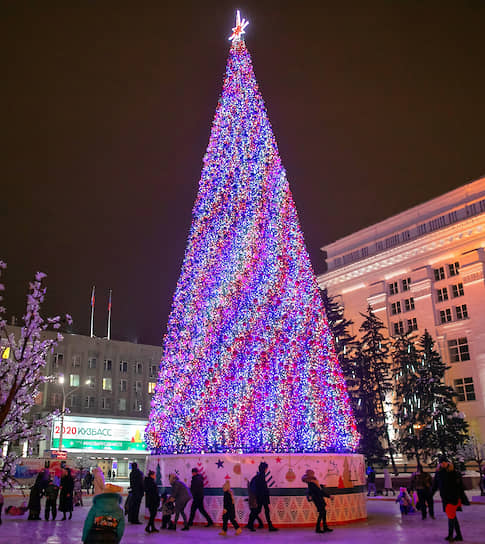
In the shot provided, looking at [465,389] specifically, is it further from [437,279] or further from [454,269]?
[454,269]

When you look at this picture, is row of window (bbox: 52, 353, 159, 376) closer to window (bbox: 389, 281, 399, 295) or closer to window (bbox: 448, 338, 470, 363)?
window (bbox: 389, 281, 399, 295)

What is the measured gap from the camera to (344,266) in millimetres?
55812

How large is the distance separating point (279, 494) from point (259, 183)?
29.6ft

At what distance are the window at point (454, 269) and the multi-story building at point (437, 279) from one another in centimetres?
6

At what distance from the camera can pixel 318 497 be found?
527 inches

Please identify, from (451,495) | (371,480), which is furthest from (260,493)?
(371,480)

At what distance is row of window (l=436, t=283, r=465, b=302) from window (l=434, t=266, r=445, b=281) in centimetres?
97

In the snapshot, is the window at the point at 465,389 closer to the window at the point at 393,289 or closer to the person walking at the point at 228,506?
the window at the point at 393,289

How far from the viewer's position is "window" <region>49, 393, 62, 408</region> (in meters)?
58.6

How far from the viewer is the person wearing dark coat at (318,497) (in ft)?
42.9

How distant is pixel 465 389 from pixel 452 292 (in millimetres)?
8154

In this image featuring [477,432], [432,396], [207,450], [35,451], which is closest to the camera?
[207,450]

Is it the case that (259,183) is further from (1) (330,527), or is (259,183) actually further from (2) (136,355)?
(2) (136,355)

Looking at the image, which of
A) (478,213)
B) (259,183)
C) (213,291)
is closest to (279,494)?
(213,291)
